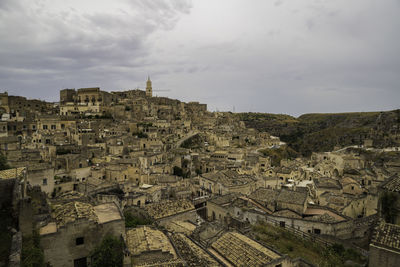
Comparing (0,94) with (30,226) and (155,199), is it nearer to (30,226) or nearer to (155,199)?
(155,199)

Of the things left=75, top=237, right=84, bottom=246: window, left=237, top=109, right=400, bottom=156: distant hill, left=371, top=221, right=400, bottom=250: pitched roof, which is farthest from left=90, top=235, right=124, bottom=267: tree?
left=237, top=109, right=400, bottom=156: distant hill

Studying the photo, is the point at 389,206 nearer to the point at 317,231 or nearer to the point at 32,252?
the point at 317,231

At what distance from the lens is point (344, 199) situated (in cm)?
2700

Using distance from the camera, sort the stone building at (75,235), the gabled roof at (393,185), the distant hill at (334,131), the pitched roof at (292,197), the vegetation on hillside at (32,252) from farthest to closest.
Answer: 1. the distant hill at (334,131)
2. the pitched roof at (292,197)
3. the gabled roof at (393,185)
4. the stone building at (75,235)
5. the vegetation on hillside at (32,252)

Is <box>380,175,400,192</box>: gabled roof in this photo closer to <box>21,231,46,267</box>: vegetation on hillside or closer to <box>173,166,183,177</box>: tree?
<box>21,231,46,267</box>: vegetation on hillside

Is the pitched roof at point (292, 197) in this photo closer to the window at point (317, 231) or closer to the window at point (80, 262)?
the window at point (317, 231)

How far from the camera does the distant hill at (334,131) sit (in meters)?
82.6

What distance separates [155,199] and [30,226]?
683 inches

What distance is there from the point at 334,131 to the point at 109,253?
111 metres

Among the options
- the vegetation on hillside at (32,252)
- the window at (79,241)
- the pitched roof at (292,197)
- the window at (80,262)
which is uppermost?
the vegetation on hillside at (32,252)

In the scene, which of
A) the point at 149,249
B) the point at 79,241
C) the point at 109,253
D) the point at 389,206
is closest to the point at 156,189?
the point at 149,249

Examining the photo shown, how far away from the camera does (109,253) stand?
37.2 feet

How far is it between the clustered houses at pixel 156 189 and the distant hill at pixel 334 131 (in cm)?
2263

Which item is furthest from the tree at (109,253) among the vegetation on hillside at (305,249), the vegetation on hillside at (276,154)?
the vegetation on hillside at (276,154)
